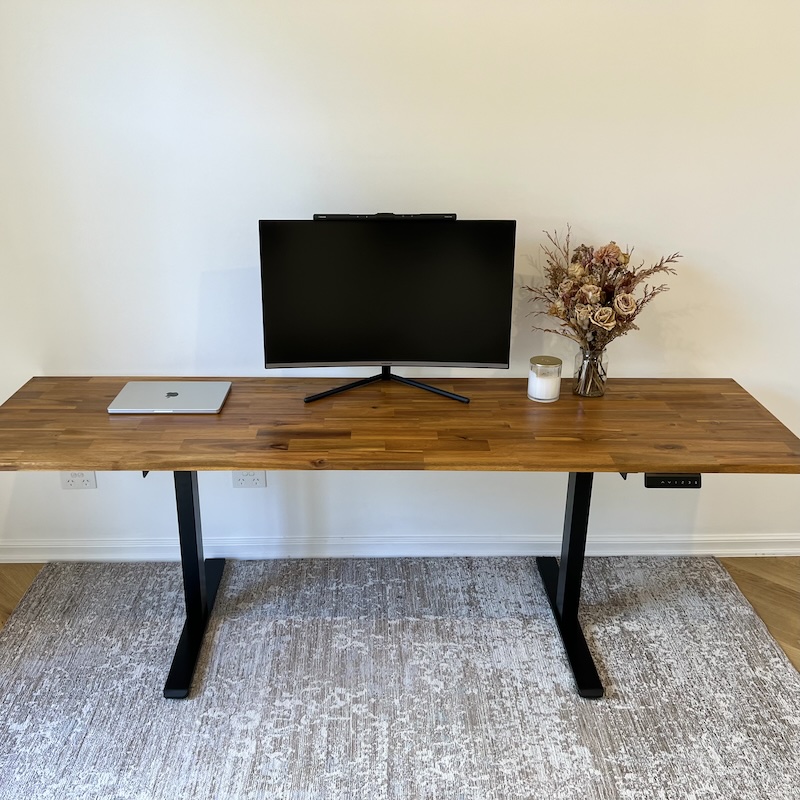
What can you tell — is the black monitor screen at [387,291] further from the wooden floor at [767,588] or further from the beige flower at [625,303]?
the wooden floor at [767,588]

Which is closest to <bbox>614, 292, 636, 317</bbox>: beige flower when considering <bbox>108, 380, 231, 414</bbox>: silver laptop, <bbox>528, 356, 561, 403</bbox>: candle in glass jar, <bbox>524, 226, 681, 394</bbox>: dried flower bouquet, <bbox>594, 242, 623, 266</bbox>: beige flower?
<bbox>524, 226, 681, 394</bbox>: dried flower bouquet

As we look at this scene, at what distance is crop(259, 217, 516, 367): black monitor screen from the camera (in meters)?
2.23

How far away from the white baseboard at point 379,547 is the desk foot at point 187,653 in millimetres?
223

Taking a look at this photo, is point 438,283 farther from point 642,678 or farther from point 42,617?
point 42,617

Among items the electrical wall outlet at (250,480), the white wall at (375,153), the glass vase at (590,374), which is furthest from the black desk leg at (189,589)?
the glass vase at (590,374)

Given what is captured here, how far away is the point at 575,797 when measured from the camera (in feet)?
6.32

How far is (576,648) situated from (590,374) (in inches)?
33.2

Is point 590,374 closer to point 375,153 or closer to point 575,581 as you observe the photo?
point 575,581

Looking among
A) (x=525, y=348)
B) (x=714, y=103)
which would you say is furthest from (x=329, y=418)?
(x=714, y=103)

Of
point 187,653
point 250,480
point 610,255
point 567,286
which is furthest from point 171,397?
point 610,255

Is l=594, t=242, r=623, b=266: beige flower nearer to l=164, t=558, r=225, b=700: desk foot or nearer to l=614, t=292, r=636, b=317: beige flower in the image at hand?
l=614, t=292, r=636, b=317: beige flower

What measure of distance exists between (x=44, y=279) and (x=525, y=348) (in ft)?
5.12

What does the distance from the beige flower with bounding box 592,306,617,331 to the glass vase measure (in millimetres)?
133

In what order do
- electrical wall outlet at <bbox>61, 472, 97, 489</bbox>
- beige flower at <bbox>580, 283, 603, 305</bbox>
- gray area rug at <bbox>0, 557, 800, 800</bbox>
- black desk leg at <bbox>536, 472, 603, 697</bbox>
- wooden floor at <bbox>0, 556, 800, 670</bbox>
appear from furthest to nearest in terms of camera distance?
electrical wall outlet at <bbox>61, 472, 97, 489</bbox>
wooden floor at <bbox>0, 556, 800, 670</bbox>
black desk leg at <bbox>536, 472, 603, 697</bbox>
beige flower at <bbox>580, 283, 603, 305</bbox>
gray area rug at <bbox>0, 557, 800, 800</bbox>
